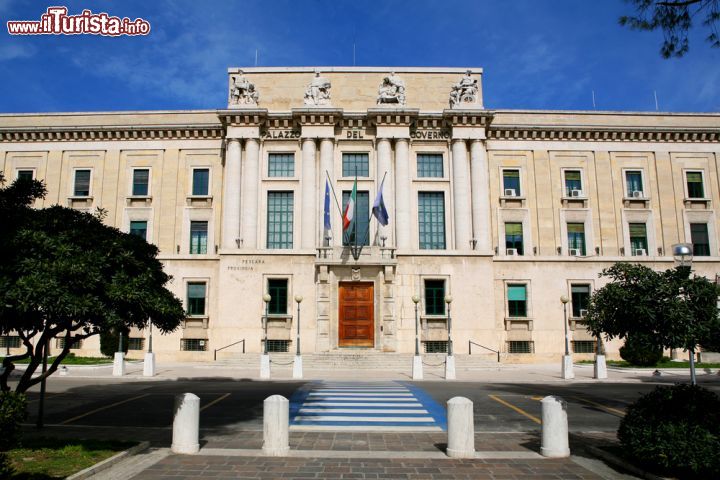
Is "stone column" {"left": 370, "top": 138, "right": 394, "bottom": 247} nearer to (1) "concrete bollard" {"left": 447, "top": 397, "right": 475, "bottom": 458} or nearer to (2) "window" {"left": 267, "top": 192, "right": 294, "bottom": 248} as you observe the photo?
(2) "window" {"left": 267, "top": 192, "right": 294, "bottom": 248}

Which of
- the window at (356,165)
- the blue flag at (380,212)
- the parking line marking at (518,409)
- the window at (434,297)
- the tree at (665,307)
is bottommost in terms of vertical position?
the parking line marking at (518,409)

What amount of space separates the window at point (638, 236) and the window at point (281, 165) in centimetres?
2270

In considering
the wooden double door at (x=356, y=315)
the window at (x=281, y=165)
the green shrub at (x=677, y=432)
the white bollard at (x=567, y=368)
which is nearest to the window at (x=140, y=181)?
the window at (x=281, y=165)

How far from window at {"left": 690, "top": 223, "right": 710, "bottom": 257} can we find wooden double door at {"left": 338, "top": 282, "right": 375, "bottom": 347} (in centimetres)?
2182

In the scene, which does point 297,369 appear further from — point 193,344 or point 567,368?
point 567,368

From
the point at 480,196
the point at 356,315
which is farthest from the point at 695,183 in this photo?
the point at 356,315

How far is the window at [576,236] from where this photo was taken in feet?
110

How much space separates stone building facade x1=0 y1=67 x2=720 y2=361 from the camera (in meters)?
30.6

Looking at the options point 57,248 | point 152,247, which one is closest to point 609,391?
point 152,247

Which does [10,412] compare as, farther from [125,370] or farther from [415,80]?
[415,80]

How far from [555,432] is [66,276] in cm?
883

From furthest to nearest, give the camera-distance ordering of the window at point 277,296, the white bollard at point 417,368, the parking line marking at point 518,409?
the window at point 277,296
the white bollard at point 417,368
the parking line marking at point 518,409

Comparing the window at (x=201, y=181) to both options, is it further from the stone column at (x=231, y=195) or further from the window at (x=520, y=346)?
the window at (x=520, y=346)

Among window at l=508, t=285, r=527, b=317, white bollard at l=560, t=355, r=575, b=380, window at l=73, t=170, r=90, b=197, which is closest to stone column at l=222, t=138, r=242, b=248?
window at l=73, t=170, r=90, b=197
